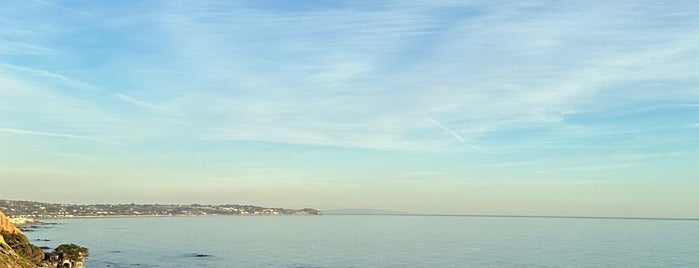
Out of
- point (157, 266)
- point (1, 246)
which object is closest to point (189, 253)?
point (157, 266)

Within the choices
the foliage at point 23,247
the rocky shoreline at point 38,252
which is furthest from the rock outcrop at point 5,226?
the foliage at point 23,247

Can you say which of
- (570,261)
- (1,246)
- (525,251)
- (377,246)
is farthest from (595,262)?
(1,246)

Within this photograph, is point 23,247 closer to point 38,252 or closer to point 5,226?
point 38,252

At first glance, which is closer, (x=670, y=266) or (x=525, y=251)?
(x=670, y=266)

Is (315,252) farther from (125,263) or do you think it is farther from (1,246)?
(1,246)

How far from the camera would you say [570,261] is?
139125 mm

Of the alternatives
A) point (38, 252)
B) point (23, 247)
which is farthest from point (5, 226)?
point (23, 247)

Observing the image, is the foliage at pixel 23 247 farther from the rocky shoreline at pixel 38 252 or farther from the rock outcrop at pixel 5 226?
the rock outcrop at pixel 5 226

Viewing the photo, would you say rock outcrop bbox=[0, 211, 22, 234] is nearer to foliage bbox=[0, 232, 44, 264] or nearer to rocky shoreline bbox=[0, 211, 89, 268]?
rocky shoreline bbox=[0, 211, 89, 268]

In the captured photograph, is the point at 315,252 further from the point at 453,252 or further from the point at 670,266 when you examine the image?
the point at 670,266

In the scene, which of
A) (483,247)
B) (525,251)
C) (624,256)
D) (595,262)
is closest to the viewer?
(595,262)

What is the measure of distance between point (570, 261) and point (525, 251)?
88.8ft

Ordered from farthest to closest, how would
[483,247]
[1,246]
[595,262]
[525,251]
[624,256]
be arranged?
[483,247] < [525,251] < [624,256] < [595,262] < [1,246]

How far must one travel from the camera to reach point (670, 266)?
429ft
